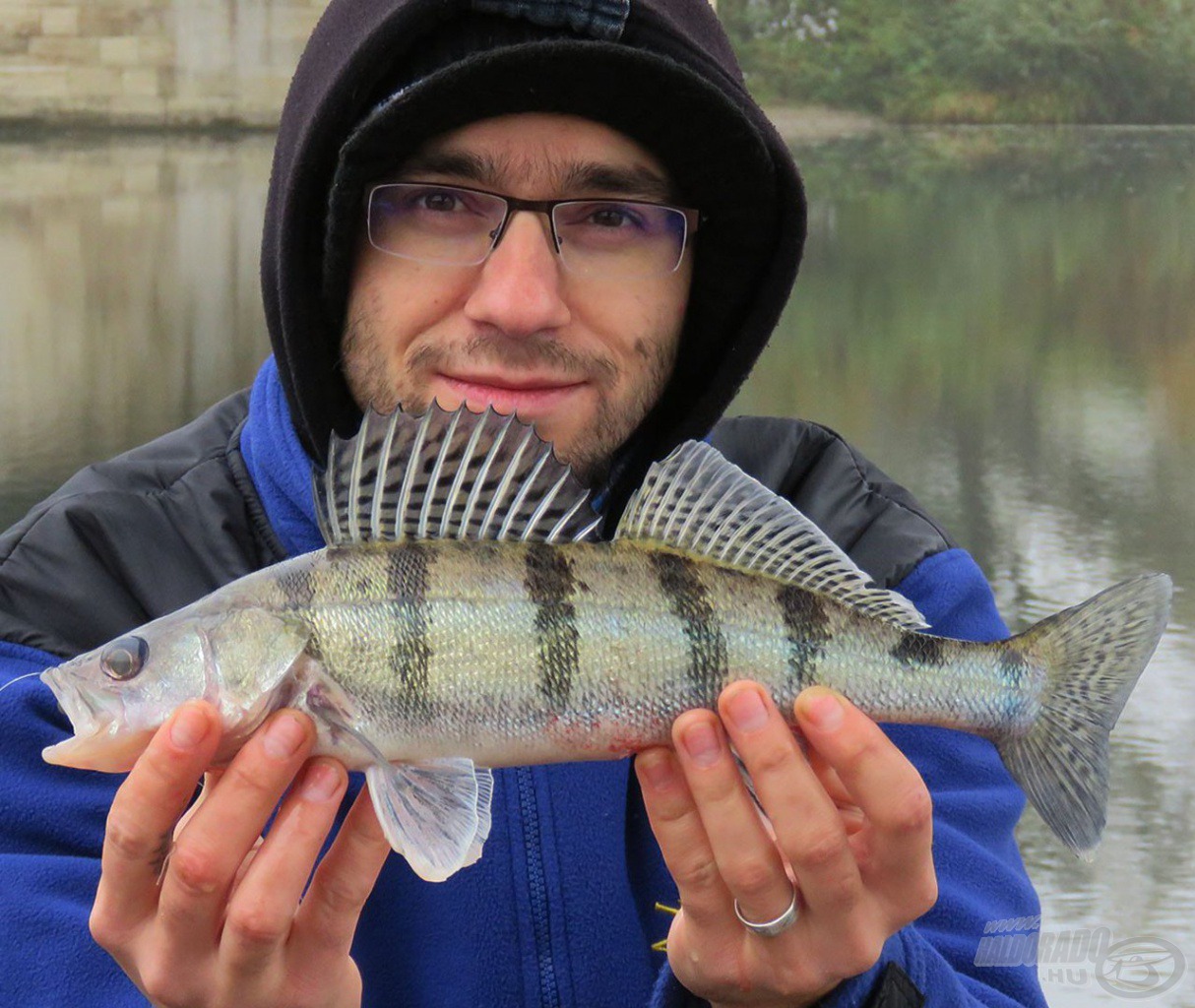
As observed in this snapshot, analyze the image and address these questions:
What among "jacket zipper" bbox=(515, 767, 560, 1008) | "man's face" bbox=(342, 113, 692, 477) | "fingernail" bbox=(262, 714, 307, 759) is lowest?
"jacket zipper" bbox=(515, 767, 560, 1008)

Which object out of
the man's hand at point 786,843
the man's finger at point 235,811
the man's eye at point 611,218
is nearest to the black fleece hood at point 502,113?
the man's eye at point 611,218

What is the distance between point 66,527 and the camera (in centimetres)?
253

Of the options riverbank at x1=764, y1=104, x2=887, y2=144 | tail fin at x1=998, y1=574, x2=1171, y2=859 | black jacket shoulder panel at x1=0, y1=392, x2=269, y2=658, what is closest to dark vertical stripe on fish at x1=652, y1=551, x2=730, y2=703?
tail fin at x1=998, y1=574, x2=1171, y2=859

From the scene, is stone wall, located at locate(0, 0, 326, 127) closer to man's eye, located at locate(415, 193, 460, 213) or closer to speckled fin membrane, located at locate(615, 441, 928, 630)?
man's eye, located at locate(415, 193, 460, 213)

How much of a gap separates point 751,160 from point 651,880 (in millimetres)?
1414

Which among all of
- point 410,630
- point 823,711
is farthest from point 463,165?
point 823,711

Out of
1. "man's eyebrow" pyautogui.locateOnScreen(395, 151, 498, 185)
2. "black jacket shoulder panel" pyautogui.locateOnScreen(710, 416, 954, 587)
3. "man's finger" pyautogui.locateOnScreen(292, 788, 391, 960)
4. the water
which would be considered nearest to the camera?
"man's finger" pyautogui.locateOnScreen(292, 788, 391, 960)

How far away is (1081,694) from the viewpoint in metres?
2.07

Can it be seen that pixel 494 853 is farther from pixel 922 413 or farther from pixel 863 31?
pixel 863 31

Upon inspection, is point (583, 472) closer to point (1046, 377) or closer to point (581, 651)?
point (581, 651)

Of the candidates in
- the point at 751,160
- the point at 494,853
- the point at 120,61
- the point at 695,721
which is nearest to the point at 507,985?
the point at 494,853

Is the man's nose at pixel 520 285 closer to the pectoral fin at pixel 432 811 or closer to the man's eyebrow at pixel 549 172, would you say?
the man's eyebrow at pixel 549 172

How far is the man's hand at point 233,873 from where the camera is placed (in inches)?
71.3

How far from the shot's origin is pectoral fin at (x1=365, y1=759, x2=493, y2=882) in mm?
1887
